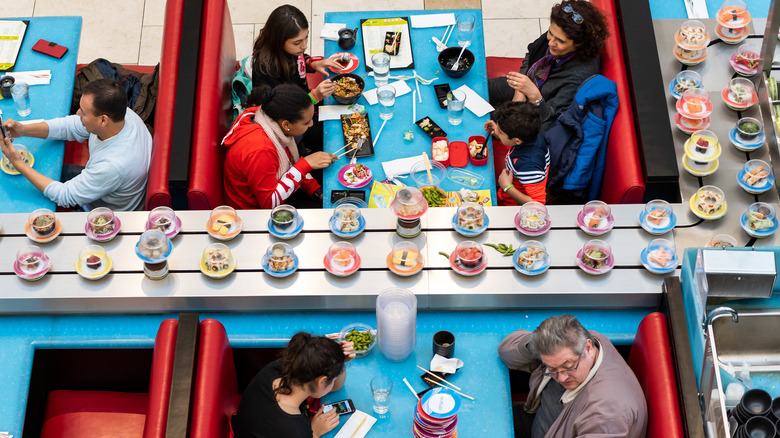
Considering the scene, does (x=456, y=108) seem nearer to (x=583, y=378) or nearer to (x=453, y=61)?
(x=453, y=61)

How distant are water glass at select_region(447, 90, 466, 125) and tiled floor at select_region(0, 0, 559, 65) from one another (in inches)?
67.3

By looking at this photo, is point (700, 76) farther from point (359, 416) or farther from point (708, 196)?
point (359, 416)

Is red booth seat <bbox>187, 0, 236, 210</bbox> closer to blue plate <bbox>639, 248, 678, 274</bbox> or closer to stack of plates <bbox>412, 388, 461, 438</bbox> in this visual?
stack of plates <bbox>412, 388, 461, 438</bbox>

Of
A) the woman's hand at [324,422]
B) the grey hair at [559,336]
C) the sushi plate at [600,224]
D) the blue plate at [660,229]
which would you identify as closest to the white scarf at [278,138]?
the woman's hand at [324,422]

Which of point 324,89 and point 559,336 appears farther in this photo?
point 324,89

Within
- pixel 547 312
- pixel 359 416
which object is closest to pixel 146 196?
pixel 359 416

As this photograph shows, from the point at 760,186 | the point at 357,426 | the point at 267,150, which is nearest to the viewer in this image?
the point at 357,426

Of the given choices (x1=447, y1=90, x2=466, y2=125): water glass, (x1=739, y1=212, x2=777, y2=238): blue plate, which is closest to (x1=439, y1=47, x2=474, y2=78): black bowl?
(x1=447, y1=90, x2=466, y2=125): water glass

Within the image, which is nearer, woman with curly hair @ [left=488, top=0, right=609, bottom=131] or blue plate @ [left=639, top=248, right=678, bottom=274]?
blue plate @ [left=639, top=248, right=678, bottom=274]

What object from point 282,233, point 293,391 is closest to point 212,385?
point 293,391

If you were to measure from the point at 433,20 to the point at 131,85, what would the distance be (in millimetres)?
1916

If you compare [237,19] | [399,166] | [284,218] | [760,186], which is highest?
[237,19]

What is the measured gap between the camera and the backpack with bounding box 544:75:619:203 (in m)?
4.25

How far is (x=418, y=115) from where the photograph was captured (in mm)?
4434
